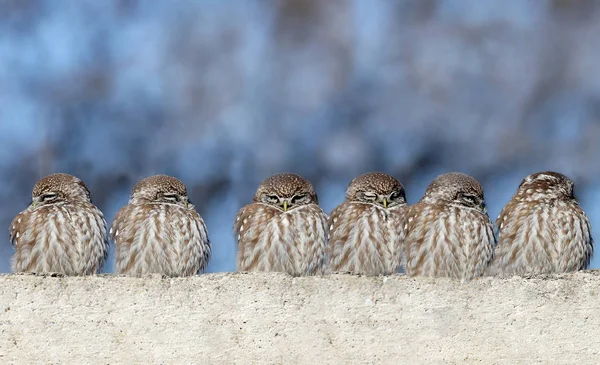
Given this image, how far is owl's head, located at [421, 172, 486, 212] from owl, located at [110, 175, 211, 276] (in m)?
1.50

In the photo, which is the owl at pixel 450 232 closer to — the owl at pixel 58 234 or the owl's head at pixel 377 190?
the owl's head at pixel 377 190

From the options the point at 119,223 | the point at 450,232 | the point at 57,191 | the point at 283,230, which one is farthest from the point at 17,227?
the point at 450,232

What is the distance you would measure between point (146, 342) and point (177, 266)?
3.22 ft

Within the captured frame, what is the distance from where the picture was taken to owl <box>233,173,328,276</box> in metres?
6.70

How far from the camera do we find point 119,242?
6.75 meters

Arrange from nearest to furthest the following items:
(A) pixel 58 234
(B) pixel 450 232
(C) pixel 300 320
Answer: (C) pixel 300 320 < (B) pixel 450 232 < (A) pixel 58 234

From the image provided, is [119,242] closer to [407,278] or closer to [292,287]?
[292,287]

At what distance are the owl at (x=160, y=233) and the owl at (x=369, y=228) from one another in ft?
2.81

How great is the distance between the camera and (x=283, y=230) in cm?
682

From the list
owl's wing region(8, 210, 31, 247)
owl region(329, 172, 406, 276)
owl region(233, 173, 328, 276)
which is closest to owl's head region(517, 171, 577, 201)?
owl region(329, 172, 406, 276)

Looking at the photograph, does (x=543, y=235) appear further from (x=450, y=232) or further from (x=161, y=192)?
(x=161, y=192)

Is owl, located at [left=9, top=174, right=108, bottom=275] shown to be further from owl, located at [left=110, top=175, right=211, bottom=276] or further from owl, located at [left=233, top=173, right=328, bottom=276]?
owl, located at [left=233, top=173, right=328, bottom=276]

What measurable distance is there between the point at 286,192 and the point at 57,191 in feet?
4.93

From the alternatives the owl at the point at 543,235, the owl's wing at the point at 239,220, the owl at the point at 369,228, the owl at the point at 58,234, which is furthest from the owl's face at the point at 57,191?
the owl at the point at 543,235
